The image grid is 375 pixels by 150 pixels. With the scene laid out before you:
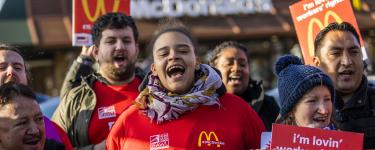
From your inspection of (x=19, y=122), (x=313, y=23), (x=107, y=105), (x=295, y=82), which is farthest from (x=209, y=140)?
(x=313, y=23)

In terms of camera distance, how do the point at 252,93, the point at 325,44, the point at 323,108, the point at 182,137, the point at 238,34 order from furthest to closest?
the point at 238,34 → the point at 252,93 → the point at 325,44 → the point at 182,137 → the point at 323,108

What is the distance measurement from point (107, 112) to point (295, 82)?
58.5 inches

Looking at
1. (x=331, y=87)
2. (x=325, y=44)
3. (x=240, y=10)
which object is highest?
(x=240, y=10)

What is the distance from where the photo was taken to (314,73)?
3195 mm

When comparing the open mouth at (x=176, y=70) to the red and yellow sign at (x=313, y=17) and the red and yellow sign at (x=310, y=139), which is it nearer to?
the red and yellow sign at (x=310, y=139)

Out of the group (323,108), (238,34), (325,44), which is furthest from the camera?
(238,34)

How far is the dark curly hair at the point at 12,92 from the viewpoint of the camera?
312 cm

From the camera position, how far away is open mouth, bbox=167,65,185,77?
11.3 feet

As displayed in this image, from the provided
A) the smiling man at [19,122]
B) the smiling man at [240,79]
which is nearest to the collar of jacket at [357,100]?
the smiling man at [240,79]

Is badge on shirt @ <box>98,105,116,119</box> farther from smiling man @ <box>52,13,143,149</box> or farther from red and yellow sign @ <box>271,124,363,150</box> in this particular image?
red and yellow sign @ <box>271,124,363,150</box>

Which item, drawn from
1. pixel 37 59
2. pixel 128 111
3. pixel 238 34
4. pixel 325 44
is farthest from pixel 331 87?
pixel 37 59

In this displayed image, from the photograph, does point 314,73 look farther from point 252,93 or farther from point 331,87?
point 252,93

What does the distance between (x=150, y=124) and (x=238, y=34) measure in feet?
38.4

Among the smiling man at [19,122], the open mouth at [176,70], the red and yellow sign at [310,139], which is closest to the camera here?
the red and yellow sign at [310,139]
